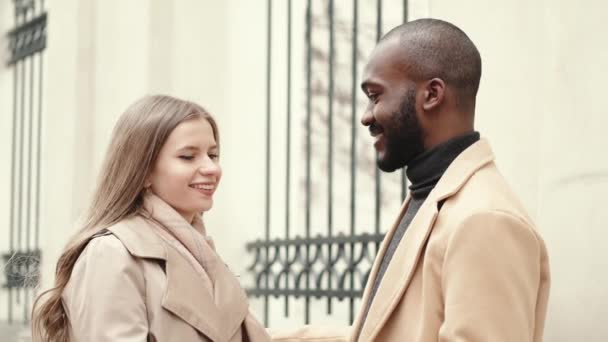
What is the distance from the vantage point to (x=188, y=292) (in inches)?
122

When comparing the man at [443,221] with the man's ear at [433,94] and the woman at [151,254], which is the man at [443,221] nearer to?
the man's ear at [433,94]

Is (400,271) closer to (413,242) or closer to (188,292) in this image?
(413,242)

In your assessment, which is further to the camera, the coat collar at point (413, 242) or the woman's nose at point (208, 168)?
the woman's nose at point (208, 168)

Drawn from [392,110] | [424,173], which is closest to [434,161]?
[424,173]

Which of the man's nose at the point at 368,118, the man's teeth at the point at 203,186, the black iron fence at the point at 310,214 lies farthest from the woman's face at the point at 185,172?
the black iron fence at the point at 310,214

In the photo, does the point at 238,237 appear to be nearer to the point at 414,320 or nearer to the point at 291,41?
the point at 291,41

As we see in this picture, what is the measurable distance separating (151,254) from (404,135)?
0.82 m

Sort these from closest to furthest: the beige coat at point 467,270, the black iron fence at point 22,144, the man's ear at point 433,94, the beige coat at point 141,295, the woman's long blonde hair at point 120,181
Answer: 1. the beige coat at point 467,270
2. the man's ear at point 433,94
3. the beige coat at point 141,295
4. the woman's long blonde hair at point 120,181
5. the black iron fence at point 22,144

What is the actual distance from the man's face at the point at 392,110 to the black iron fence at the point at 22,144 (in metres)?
6.11

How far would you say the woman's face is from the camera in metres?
3.25

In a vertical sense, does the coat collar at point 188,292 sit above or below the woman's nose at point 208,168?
below

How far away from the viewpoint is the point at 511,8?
439cm

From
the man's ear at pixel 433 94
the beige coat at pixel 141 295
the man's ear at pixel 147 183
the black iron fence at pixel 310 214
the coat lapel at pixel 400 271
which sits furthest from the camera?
the black iron fence at pixel 310 214

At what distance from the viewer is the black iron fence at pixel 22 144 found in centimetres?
890
